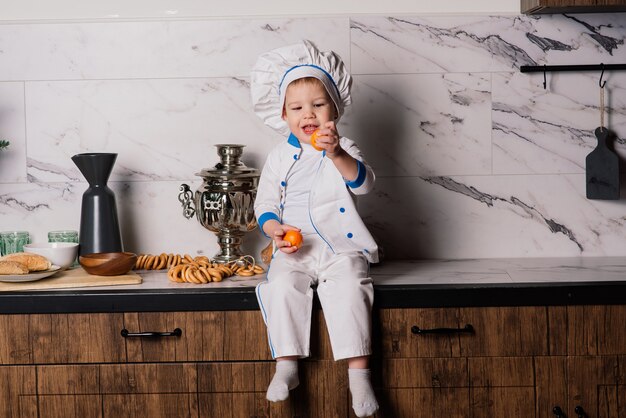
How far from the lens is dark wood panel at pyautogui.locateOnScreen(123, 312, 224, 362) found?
213 cm

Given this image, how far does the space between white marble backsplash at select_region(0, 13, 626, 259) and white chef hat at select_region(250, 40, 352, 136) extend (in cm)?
28

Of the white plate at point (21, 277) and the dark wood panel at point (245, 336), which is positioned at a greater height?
the white plate at point (21, 277)

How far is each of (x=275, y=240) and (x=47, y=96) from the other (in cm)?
98

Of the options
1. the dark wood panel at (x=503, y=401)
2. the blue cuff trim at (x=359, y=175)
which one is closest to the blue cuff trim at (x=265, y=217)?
the blue cuff trim at (x=359, y=175)

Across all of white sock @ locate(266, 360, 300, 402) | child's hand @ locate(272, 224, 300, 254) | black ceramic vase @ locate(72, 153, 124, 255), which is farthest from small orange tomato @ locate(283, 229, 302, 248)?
black ceramic vase @ locate(72, 153, 124, 255)

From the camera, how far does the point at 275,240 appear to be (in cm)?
220

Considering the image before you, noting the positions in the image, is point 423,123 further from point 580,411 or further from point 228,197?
point 580,411

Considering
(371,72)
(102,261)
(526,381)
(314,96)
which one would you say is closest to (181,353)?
(102,261)

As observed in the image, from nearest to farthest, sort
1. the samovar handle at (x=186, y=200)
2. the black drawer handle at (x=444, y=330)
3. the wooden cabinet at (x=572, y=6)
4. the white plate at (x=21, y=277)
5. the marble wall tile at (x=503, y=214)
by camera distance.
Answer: the black drawer handle at (x=444, y=330) → the white plate at (x=21, y=277) → the wooden cabinet at (x=572, y=6) → the samovar handle at (x=186, y=200) → the marble wall tile at (x=503, y=214)

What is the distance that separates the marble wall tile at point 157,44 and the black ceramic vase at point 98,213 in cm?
34

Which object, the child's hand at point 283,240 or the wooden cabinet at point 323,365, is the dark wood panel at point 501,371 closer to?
the wooden cabinet at point 323,365

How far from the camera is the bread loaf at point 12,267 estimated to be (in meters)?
2.22

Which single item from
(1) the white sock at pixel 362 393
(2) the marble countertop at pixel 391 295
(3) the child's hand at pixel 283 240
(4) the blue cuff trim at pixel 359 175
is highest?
(4) the blue cuff trim at pixel 359 175

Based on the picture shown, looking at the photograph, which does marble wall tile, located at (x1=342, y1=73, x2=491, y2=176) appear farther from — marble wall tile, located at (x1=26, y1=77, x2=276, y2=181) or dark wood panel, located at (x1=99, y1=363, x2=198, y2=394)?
dark wood panel, located at (x1=99, y1=363, x2=198, y2=394)
